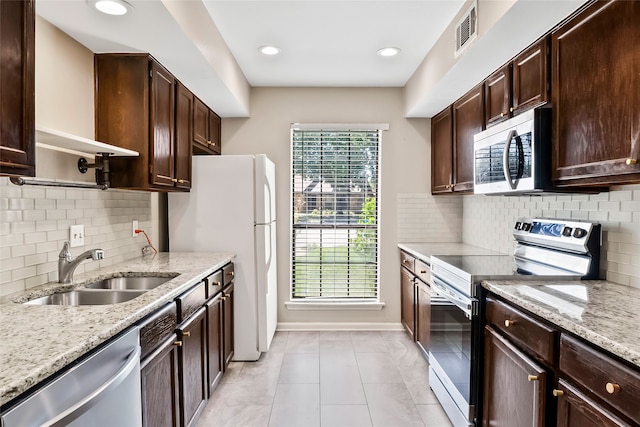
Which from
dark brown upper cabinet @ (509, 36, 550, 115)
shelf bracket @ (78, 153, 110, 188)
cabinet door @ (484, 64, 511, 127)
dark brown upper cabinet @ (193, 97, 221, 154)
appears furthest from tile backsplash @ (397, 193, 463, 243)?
shelf bracket @ (78, 153, 110, 188)

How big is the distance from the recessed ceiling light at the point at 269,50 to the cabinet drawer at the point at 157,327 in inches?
77.5

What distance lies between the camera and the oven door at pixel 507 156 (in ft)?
6.25

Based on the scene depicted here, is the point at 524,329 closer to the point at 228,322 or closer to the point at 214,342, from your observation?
the point at 214,342

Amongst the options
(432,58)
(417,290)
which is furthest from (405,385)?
(432,58)

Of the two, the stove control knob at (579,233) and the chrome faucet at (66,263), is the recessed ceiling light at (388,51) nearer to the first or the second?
the stove control knob at (579,233)

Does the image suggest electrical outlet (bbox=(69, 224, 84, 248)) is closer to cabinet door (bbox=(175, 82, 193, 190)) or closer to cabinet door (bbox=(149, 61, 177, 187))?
cabinet door (bbox=(149, 61, 177, 187))

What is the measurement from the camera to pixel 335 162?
381cm

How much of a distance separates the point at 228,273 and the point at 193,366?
828 mm

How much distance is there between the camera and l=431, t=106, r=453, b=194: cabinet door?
10.8 feet

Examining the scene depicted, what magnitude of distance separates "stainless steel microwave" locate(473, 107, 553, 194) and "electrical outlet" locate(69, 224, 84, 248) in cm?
233

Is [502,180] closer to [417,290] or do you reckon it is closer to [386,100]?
[417,290]

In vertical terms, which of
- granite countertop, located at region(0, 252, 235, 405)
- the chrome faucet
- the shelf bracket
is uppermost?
the shelf bracket

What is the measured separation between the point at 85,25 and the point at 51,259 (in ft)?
3.77

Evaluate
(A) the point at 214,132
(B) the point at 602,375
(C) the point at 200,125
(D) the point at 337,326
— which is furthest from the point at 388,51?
(D) the point at 337,326
